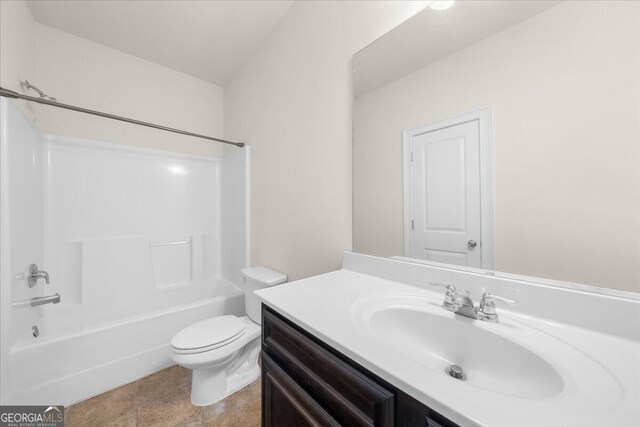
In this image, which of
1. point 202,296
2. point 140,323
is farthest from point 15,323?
point 202,296

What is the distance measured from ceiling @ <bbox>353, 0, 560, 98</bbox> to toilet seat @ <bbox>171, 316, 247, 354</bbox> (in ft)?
4.89

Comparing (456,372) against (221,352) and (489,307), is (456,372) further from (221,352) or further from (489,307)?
(221,352)

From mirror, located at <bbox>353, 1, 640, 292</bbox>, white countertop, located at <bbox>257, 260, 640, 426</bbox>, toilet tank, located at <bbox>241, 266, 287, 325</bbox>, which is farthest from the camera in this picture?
toilet tank, located at <bbox>241, 266, 287, 325</bbox>

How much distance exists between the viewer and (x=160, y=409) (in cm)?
131

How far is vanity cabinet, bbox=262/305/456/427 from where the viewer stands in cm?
47

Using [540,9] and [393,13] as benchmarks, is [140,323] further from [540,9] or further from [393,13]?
[540,9]

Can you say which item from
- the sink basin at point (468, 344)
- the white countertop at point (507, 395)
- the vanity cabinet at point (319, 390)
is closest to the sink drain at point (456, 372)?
the sink basin at point (468, 344)

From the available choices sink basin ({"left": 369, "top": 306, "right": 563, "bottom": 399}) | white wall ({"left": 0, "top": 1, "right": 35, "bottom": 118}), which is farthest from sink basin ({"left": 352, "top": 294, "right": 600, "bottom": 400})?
white wall ({"left": 0, "top": 1, "right": 35, "bottom": 118})

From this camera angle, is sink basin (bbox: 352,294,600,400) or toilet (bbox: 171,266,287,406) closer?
sink basin (bbox: 352,294,600,400)

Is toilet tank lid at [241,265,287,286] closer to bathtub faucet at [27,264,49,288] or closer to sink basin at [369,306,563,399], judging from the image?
sink basin at [369,306,563,399]

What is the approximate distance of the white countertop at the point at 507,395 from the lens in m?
0.36

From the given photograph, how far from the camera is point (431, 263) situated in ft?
3.10

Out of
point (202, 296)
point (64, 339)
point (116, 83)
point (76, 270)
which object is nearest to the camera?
point (64, 339)

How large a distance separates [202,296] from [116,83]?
2.02 metres
